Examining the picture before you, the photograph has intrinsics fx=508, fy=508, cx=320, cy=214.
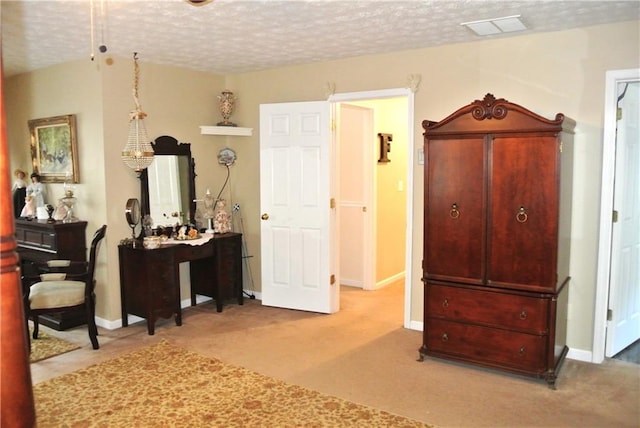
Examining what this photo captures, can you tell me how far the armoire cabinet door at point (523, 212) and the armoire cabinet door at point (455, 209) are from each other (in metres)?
0.09

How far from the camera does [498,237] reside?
11.6 feet

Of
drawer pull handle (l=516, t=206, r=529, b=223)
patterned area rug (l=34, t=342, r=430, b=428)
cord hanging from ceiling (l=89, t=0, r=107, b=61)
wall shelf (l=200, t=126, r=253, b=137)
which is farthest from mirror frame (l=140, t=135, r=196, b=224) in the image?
drawer pull handle (l=516, t=206, r=529, b=223)

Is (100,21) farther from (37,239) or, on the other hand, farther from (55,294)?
(37,239)

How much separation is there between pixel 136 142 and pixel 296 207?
1.64 metres

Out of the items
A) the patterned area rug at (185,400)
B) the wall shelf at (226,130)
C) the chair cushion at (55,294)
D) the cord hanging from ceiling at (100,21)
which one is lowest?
the patterned area rug at (185,400)

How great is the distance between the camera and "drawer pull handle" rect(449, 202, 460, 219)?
12.0 feet

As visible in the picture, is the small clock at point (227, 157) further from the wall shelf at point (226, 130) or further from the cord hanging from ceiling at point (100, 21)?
the cord hanging from ceiling at point (100, 21)

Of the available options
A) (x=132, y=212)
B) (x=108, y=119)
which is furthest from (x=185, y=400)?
(x=108, y=119)

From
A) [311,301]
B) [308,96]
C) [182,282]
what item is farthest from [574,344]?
[182,282]

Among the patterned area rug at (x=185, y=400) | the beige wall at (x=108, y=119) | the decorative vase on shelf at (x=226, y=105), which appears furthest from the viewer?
the decorative vase on shelf at (x=226, y=105)

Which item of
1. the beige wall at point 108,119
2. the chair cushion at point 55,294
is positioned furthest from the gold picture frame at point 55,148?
the chair cushion at point 55,294

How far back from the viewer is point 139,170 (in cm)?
462

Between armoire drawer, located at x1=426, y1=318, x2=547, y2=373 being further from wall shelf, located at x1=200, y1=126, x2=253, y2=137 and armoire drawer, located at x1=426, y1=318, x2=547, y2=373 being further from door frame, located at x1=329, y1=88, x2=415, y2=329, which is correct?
wall shelf, located at x1=200, y1=126, x2=253, y2=137

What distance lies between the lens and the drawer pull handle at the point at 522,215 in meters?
3.43
